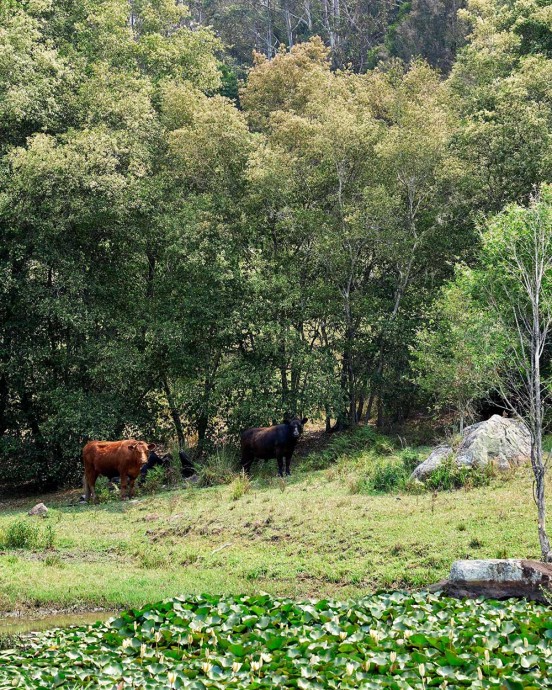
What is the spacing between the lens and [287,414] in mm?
25891

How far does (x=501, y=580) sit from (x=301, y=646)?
3.14 meters

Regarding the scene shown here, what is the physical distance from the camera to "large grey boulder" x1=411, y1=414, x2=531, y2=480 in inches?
727

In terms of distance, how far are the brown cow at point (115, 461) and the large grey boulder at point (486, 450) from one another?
23.1 feet

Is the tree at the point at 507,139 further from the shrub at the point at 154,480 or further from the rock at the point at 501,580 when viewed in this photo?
the rock at the point at 501,580

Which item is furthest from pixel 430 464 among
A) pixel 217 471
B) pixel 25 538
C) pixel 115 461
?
pixel 25 538

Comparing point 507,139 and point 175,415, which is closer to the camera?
point 175,415

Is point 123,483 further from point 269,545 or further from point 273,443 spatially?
point 269,545

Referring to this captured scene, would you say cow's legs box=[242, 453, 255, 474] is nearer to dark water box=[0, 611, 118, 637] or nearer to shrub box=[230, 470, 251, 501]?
shrub box=[230, 470, 251, 501]

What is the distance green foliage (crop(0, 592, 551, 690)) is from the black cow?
1196cm

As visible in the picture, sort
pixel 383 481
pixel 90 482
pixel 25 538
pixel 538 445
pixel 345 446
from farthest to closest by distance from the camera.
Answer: pixel 345 446, pixel 90 482, pixel 383 481, pixel 25 538, pixel 538 445

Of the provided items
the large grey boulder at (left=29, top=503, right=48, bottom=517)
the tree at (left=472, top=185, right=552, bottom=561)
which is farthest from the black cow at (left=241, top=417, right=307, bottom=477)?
the tree at (left=472, top=185, right=552, bottom=561)

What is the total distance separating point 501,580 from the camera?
10953mm

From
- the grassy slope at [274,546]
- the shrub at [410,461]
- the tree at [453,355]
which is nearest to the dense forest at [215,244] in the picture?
the tree at [453,355]

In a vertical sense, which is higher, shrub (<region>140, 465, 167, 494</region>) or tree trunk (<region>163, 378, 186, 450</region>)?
tree trunk (<region>163, 378, 186, 450</region>)
